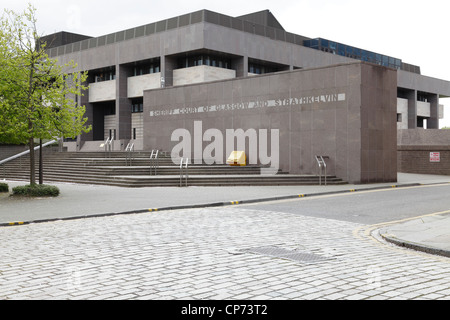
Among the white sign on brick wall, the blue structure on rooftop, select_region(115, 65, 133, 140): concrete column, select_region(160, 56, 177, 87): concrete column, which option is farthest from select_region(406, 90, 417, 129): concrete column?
select_region(115, 65, 133, 140): concrete column

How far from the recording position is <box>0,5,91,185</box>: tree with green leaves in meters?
16.4

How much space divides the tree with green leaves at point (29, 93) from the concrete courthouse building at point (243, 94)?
1285 cm

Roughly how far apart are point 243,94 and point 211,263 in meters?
23.1

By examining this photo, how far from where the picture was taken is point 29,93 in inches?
666

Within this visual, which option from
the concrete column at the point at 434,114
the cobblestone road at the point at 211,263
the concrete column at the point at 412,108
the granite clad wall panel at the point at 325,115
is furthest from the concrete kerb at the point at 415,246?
the concrete column at the point at 434,114

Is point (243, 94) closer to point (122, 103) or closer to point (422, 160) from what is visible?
point (422, 160)

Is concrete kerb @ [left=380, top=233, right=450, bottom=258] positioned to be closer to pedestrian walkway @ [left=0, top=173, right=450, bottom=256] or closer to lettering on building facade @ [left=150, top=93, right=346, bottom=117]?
pedestrian walkway @ [left=0, top=173, right=450, bottom=256]

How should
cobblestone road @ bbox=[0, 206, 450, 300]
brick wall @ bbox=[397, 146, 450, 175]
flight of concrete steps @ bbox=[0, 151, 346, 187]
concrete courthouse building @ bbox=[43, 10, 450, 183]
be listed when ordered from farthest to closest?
1. brick wall @ bbox=[397, 146, 450, 175]
2. concrete courthouse building @ bbox=[43, 10, 450, 183]
3. flight of concrete steps @ bbox=[0, 151, 346, 187]
4. cobblestone road @ bbox=[0, 206, 450, 300]

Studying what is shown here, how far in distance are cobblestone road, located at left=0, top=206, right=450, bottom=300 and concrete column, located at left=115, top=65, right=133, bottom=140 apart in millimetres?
44774

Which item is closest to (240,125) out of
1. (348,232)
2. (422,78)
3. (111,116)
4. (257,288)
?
(348,232)

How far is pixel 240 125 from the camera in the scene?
29.1 m

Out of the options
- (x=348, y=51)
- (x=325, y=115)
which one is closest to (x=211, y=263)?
(x=325, y=115)

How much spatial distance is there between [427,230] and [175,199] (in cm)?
→ 849

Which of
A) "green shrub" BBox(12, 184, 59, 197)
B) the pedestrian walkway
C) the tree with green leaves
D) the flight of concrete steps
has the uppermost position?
the tree with green leaves
